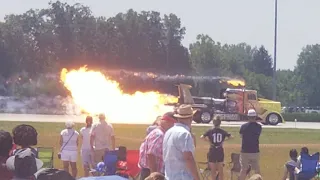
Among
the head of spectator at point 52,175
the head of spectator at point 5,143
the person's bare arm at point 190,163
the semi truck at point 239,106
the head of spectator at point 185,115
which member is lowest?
the semi truck at point 239,106

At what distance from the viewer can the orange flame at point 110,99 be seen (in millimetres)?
41406

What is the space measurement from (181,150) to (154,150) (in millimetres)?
1742

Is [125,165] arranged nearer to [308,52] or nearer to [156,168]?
[156,168]

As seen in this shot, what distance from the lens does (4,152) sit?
805 cm

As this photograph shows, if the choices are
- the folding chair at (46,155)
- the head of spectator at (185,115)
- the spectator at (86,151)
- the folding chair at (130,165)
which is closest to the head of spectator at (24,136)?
the head of spectator at (185,115)

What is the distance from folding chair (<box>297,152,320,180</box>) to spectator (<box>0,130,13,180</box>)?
9.24 meters

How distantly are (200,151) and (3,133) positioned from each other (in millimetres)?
20032

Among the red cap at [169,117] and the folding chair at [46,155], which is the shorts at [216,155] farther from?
the red cap at [169,117]

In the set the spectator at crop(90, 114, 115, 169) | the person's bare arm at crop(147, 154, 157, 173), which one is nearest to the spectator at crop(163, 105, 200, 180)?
the person's bare arm at crop(147, 154, 157, 173)

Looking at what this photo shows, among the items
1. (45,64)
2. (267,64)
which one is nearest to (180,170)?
(45,64)

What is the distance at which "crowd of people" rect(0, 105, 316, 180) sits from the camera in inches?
291

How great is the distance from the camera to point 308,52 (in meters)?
158

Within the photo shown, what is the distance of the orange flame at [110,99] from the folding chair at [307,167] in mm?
20544

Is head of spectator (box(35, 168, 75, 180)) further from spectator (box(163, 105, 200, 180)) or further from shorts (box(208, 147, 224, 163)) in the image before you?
shorts (box(208, 147, 224, 163))
